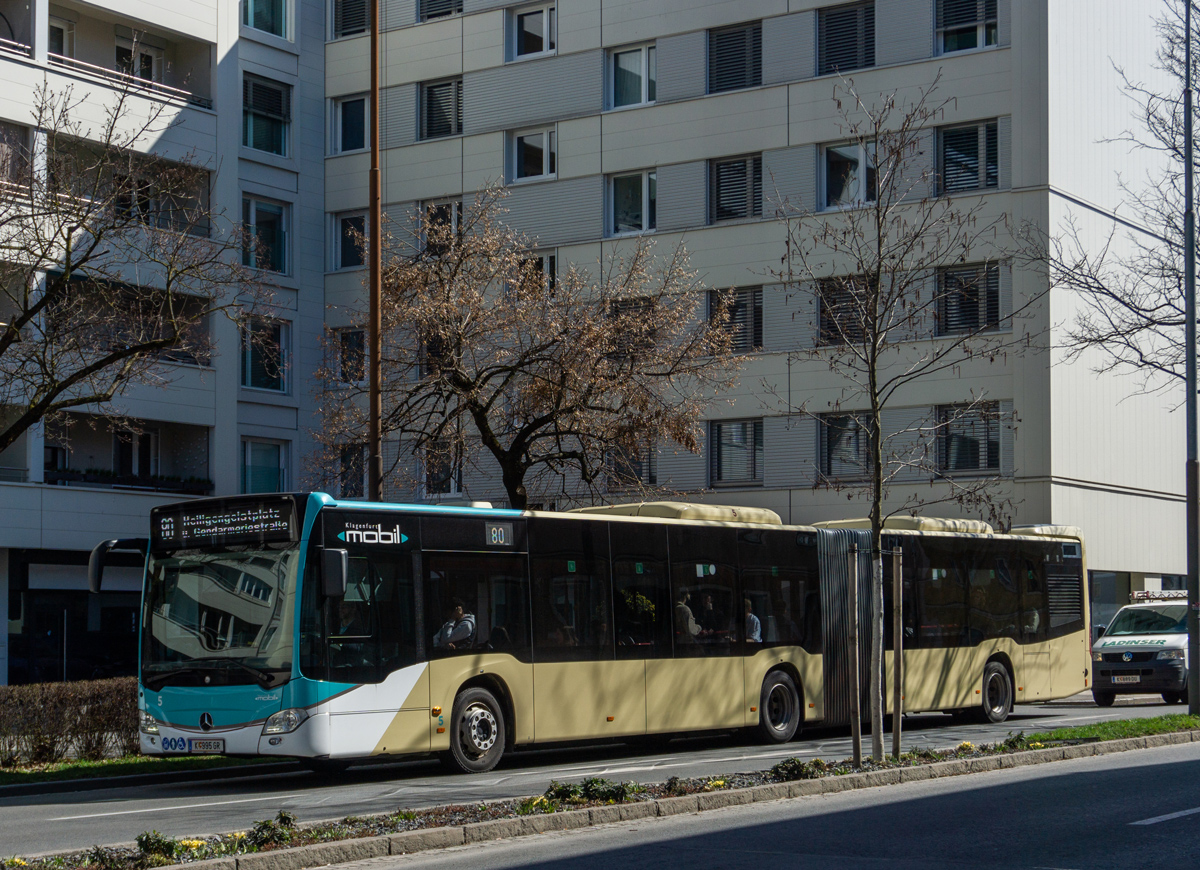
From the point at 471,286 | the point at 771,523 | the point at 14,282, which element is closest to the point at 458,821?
the point at 771,523

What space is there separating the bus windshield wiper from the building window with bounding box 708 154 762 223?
2250cm

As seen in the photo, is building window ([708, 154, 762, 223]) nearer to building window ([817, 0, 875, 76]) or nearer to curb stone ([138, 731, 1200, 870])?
building window ([817, 0, 875, 76])

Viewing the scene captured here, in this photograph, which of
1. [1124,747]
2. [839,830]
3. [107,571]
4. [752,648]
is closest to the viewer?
[839,830]

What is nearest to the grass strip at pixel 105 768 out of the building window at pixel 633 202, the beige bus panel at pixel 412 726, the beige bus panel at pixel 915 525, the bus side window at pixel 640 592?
the beige bus panel at pixel 412 726

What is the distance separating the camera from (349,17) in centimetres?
4181

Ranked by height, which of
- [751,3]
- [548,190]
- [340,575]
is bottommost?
[340,575]

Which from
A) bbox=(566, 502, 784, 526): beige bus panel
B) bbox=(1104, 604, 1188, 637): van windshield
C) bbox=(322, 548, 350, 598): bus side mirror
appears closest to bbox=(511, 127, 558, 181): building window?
bbox=(1104, 604, 1188, 637): van windshield

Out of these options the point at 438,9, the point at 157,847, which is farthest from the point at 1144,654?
the point at 438,9

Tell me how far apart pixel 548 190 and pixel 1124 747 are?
2404 cm

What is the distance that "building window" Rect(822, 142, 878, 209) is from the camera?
34.1 m

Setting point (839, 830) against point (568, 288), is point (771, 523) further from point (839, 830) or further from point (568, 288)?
point (839, 830)

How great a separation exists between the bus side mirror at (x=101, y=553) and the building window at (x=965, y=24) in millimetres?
23087

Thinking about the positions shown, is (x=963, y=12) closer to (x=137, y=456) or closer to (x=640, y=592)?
(x=640, y=592)

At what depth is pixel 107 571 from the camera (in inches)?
1344
